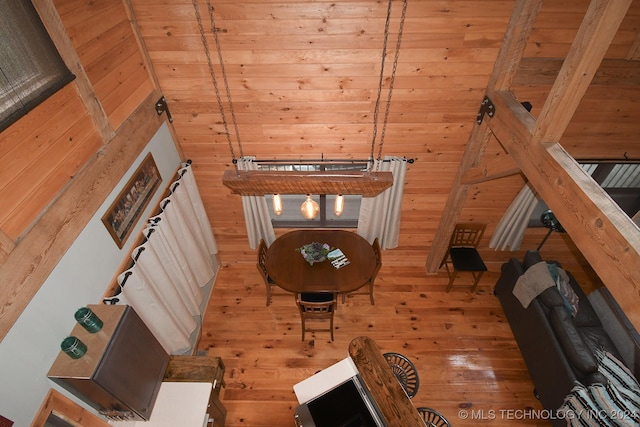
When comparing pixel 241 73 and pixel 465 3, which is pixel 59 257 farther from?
pixel 465 3

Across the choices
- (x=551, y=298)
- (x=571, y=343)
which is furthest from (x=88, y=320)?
(x=551, y=298)

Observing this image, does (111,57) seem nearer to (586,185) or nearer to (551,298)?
(586,185)

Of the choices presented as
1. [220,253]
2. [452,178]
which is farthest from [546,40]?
[220,253]

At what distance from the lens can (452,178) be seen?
4473mm

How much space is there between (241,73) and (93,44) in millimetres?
1358

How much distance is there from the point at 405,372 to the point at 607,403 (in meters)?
1.96

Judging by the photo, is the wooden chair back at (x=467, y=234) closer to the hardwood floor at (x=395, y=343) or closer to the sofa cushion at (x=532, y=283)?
the hardwood floor at (x=395, y=343)

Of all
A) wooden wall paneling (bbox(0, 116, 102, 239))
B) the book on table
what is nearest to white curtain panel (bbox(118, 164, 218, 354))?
wooden wall paneling (bbox(0, 116, 102, 239))

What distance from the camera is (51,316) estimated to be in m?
2.28

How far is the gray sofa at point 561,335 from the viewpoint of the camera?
10.9 feet

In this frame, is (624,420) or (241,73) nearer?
(624,420)

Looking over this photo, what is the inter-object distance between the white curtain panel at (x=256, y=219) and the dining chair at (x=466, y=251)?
2.77 metres

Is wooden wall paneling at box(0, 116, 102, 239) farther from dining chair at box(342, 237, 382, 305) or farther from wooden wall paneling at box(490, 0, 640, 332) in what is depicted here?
wooden wall paneling at box(490, 0, 640, 332)

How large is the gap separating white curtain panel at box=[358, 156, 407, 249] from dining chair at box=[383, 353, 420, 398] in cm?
161
